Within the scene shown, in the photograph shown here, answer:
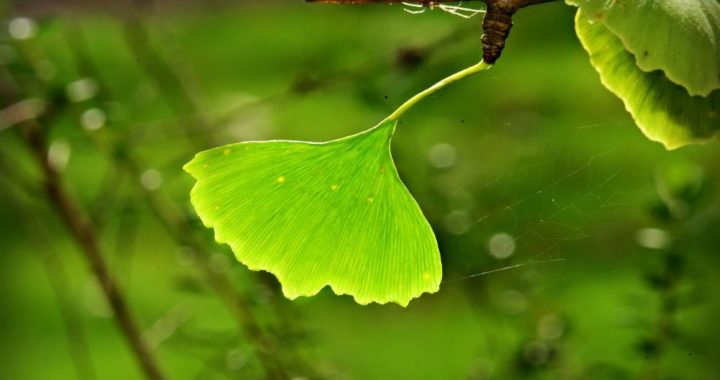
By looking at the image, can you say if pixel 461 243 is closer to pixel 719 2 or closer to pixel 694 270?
pixel 694 270

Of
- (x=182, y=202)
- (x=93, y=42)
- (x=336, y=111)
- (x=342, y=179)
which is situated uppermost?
(x=342, y=179)

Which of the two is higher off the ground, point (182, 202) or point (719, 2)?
point (719, 2)

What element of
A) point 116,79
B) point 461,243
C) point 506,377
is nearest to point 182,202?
point 461,243

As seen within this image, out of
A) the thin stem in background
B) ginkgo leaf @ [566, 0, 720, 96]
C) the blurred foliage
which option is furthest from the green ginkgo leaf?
the thin stem in background

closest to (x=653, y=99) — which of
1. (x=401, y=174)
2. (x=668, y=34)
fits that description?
(x=668, y=34)

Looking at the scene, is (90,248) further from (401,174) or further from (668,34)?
(668,34)

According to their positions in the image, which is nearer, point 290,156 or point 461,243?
point 290,156

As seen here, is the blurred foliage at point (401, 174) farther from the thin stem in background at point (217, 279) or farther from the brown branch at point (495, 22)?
the brown branch at point (495, 22)
